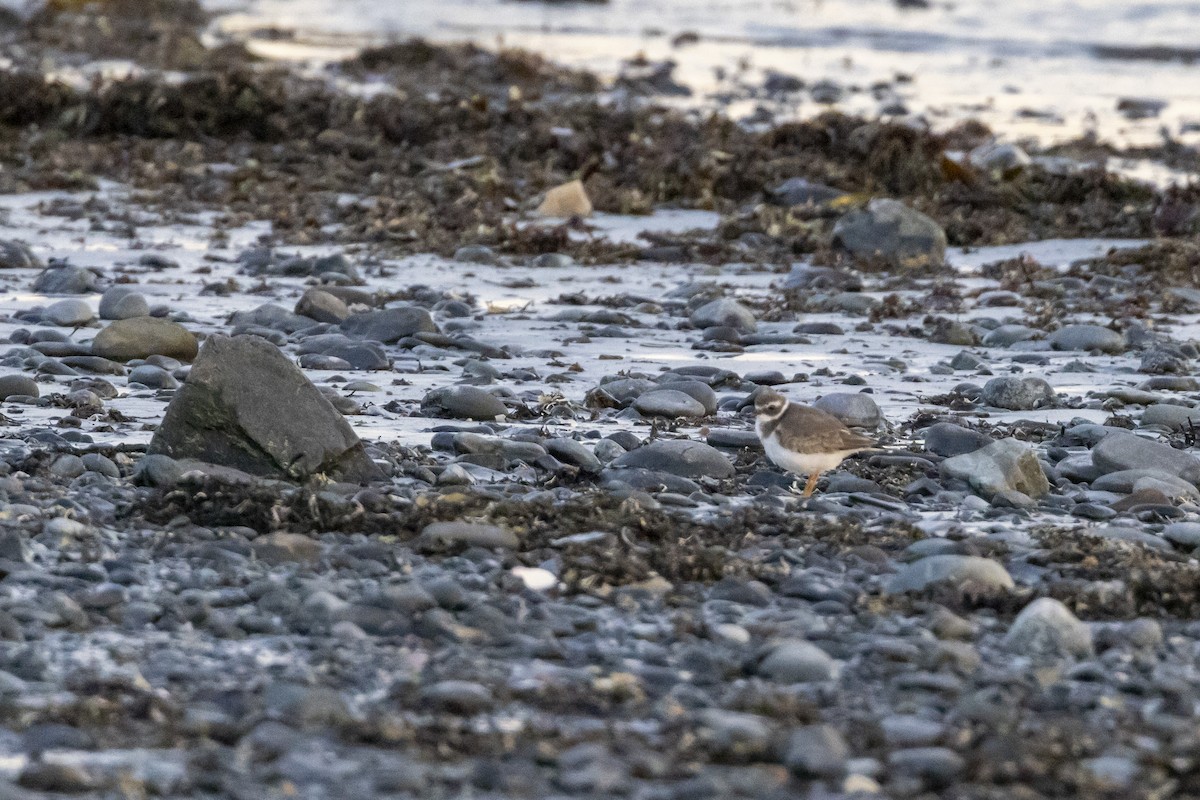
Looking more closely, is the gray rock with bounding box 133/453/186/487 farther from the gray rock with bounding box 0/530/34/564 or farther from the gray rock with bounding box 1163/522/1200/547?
the gray rock with bounding box 1163/522/1200/547

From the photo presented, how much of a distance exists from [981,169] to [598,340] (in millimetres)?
5076

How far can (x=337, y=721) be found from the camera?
127 inches

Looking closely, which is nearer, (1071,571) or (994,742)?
(994,742)

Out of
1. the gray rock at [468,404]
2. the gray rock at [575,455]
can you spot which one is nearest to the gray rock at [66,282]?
the gray rock at [468,404]

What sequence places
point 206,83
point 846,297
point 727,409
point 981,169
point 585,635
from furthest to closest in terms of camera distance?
point 206,83 < point 981,169 < point 846,297 < point 727,409 < point 585,635

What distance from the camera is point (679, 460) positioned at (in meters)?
5.30

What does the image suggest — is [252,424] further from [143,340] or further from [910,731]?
[910,731]

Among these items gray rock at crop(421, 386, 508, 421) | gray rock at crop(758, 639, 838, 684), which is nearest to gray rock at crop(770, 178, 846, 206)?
gray rock at crop(421, 386, 508, 421)

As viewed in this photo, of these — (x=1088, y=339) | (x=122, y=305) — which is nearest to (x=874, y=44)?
(x=1088, y=339)

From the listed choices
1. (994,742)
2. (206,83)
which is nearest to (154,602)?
(994,742)

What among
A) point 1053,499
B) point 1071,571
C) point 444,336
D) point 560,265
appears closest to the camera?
point 1071,571

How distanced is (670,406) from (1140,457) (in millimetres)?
1700

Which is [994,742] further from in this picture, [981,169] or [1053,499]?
[981,169]

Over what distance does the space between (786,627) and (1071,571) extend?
96cm
